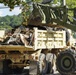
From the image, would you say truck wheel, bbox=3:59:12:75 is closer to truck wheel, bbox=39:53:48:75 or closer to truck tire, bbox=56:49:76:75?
truck wheel, bbox=39:53:48:75

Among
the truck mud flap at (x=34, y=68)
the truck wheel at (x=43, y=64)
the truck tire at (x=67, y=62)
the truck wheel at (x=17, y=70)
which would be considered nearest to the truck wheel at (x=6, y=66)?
the truck wheel at (x=17, y=70)

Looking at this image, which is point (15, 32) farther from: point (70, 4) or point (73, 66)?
point (70, 4)

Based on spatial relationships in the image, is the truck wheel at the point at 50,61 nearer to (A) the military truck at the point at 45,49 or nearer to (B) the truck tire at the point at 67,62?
(A) the military truck at the point at 45,49

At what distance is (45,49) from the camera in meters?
14.3

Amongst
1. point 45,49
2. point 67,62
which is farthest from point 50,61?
point 67,62

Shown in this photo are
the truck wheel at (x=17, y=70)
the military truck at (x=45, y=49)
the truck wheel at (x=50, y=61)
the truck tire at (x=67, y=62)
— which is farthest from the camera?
the truck wheel at (x=17, y=70)

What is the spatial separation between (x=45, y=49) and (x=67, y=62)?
3.79 feet

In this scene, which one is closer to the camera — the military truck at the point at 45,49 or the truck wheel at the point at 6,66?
the military truck at the point at 45,49

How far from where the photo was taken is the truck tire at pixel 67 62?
13.6 meters

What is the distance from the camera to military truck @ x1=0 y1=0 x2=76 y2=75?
13.2m

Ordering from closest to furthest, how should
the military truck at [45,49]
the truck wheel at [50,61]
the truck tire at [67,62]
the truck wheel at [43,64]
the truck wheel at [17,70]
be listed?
the military truck at [45,49] → the truck tire at [67,62] → the truck wheel at [43,64] → the truck wheel at [50,61] → the truck wheel at [17,70]

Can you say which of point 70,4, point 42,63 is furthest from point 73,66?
point 70,4

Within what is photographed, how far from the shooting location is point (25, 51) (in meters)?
13.0

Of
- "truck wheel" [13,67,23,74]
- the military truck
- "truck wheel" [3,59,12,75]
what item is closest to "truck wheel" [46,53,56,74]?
the military truck
